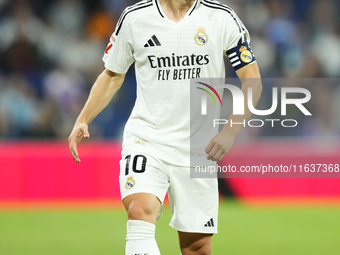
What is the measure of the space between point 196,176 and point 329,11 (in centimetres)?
840

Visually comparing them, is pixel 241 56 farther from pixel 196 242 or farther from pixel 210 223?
pixel 196 242

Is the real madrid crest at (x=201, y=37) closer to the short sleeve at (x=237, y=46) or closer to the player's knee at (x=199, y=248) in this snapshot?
the short sleeve at (x=237, y=46)

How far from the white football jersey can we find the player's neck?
3 cm

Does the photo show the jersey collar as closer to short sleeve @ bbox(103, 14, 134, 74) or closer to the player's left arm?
short sleeve @ bbox(103, 14, 134, 74)

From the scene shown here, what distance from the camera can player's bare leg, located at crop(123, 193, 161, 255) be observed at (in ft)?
10.2

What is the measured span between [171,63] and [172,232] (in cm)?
378

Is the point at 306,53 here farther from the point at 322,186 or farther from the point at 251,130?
the point at 322,186

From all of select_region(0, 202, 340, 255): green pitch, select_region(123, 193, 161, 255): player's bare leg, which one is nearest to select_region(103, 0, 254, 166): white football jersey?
select_region(123, 193, 161, 255): player's bare leg

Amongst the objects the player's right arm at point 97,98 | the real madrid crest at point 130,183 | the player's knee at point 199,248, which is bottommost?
the player's knee at point 199,248

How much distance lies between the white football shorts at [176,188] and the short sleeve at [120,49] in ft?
2.10

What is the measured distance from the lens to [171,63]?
11.5 feet

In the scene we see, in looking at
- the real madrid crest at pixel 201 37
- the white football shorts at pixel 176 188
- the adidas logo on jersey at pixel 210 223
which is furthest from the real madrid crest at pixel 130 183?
the real madrid crest at pixel 201 37

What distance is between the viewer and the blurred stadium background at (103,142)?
660cm

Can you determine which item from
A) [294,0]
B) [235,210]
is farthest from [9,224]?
[294,0]
